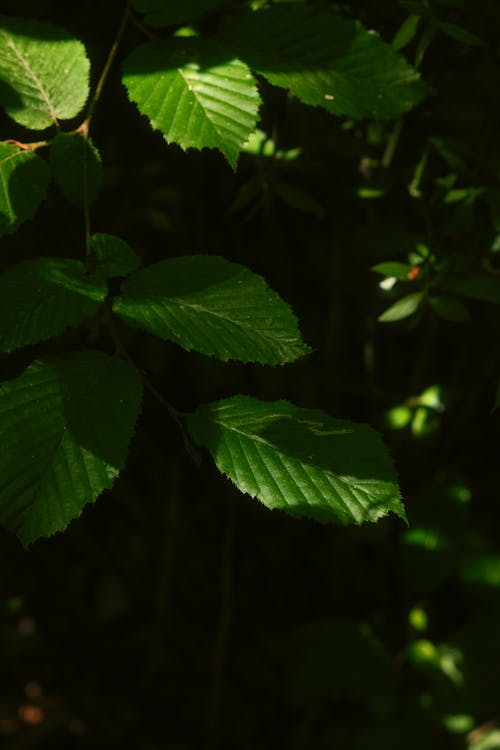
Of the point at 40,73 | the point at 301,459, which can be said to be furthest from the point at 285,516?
the point at 40,73

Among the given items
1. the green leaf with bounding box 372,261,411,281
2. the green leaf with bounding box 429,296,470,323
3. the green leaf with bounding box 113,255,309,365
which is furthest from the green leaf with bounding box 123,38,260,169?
the green leaf with bounding box 429,296,470,323

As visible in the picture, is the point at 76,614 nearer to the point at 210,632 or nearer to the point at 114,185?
the point at 210,632

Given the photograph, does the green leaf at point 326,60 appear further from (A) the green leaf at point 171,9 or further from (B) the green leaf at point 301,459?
(B) the green leaf at point 301,459

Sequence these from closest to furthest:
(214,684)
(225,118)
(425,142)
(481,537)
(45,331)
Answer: (45,331)
(225,118)
(425,142)
(481,537)
(214,684)

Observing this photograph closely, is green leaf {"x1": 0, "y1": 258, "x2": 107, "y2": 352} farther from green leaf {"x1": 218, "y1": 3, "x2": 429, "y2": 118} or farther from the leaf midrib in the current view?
green leaf {"x1": 218, "y1": 3, "x2": 429, "y2": 118}

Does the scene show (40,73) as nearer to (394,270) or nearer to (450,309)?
(394,270)

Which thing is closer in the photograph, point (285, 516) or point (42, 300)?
point (42, 300)

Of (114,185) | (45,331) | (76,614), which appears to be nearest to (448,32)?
(45,331)
